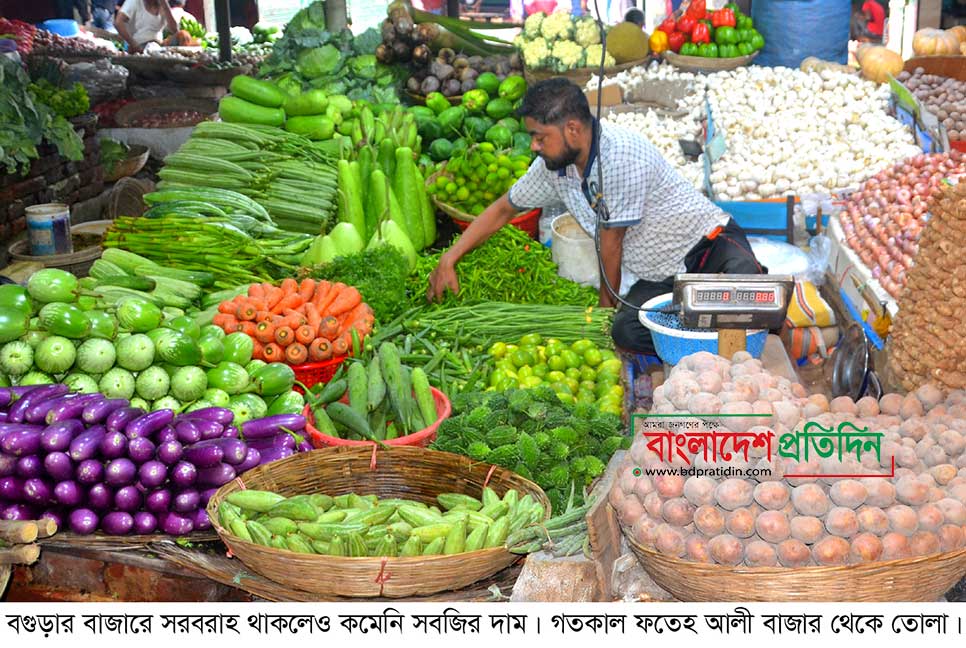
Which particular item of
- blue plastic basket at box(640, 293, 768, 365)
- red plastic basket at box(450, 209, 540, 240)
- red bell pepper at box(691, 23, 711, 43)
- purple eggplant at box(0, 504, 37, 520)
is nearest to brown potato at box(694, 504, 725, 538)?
blue plastic basket at box(640, 293, 768, 365)

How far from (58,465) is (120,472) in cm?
19

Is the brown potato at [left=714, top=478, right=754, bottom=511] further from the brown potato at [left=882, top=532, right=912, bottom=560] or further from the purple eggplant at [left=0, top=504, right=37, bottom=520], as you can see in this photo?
the purple eggplant at [left=0, top=504, right=37, bottom=520]

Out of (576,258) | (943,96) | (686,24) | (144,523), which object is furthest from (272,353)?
(943,96)

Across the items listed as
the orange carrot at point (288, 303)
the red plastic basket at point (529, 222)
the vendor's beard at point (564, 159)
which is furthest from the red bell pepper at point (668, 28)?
the orange carrot at point (288, 303)

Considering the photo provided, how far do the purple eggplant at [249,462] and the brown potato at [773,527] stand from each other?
1642 mm

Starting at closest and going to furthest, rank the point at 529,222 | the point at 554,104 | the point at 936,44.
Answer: the point at 554,104 < the point at 529,222 < the point at 936,44

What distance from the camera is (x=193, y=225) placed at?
5043 mm

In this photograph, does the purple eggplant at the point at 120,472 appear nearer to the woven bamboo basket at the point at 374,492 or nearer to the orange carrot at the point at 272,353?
the woven bamboo basket at the point at 374,492

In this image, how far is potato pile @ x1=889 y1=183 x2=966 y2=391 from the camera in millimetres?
2854

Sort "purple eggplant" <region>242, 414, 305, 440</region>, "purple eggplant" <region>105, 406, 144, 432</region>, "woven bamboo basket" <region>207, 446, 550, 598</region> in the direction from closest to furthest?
"woven bamboo basket" <region>207, 446, 550, 598</region>, "purple eggplant" <region>105, 406, 144, 432</region>, "purple eggplant" <region>242, 414, 305, 440</region>

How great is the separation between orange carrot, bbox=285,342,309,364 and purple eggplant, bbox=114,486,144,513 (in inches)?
39.7

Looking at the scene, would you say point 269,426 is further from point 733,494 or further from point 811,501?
point 811,501

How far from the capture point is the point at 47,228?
5.32 metres
